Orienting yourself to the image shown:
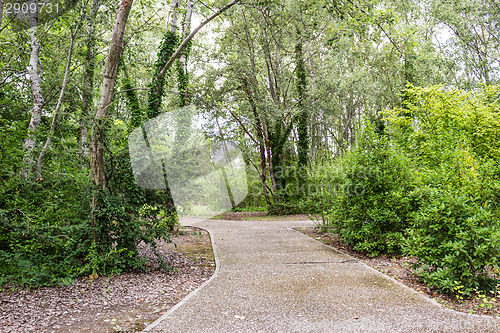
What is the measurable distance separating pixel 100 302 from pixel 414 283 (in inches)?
180

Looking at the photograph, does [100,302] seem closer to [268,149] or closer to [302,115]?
[268,149]

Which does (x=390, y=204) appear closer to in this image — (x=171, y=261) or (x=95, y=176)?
(x=171, y=261)

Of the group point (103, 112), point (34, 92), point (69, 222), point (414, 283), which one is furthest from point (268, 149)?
point (414, 283)

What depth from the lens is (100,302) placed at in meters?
4.31

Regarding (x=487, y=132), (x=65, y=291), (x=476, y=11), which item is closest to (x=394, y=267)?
(x=487, y=132)

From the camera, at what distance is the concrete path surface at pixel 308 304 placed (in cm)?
344

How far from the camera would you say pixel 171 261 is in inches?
276

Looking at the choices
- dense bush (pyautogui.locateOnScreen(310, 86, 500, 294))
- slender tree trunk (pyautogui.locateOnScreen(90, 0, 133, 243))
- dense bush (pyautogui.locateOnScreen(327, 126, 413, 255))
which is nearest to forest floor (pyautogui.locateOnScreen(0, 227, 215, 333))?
slender tree trunk (pyautogui.locateOnScreen(90, 0, 133, 243))

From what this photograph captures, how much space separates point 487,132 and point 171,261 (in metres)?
7.73

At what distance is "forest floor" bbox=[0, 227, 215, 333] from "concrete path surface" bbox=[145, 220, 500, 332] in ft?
1.15

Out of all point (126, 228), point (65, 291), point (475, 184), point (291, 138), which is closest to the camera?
point (475, 184)

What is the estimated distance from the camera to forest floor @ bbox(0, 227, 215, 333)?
355 centimetres

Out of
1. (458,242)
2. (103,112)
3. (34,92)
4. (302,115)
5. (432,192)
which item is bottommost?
(458,242)

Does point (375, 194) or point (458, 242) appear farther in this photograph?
point (375, 194)
